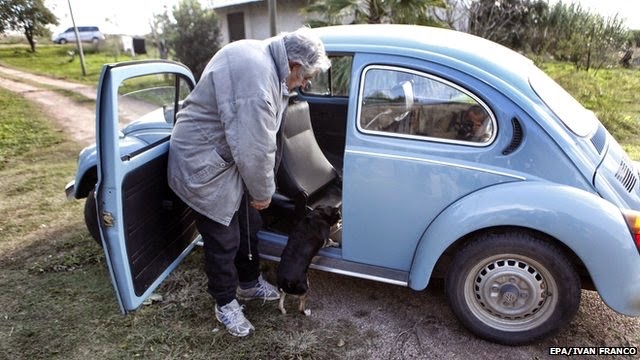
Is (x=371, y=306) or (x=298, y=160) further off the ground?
(x=298, y=160)

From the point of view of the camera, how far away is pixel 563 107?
2600mm

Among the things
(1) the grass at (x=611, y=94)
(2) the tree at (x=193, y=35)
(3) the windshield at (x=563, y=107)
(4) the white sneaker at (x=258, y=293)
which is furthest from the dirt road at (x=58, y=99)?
(1) the grass at (x=611, y=94)

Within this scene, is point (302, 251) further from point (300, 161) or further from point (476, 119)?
point (476, 119)

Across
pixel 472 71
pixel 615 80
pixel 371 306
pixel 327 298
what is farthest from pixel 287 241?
pixel 615 80

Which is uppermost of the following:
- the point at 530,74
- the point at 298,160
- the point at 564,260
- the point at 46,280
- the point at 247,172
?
the point at 530,74

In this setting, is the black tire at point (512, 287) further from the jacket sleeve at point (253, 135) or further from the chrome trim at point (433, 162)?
the jacket sleeve at point (253, 135)

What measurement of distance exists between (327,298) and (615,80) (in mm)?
11043

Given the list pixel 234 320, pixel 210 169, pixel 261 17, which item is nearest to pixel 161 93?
pixel 210 169

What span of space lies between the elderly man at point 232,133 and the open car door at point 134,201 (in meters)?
0.22

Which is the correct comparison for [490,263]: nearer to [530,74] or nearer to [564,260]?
[564,260]

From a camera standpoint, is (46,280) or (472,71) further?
(46,280)

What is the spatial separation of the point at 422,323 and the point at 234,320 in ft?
4.15

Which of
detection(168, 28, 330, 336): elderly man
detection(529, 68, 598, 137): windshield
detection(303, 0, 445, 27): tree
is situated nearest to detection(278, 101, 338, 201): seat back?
detection(168, 28, 330, 336): elderly man

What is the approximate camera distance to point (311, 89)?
4102mm
